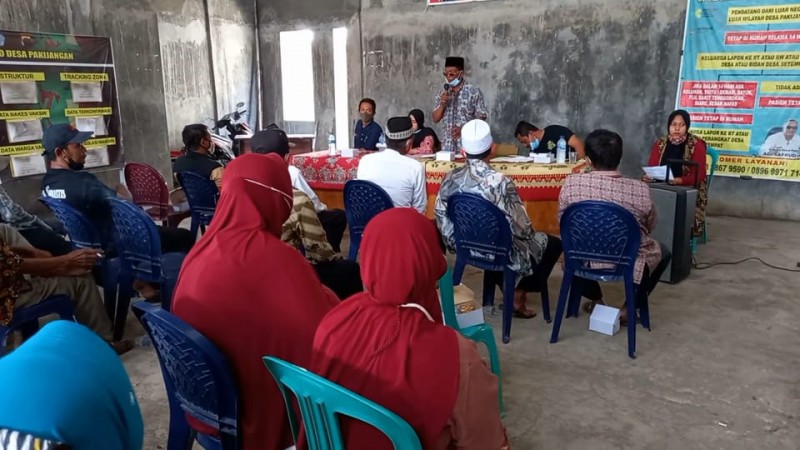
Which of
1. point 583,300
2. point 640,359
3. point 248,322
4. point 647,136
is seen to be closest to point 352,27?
point 647,136

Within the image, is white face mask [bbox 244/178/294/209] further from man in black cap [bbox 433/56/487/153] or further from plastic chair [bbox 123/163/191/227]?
man in black cap [bbox 433/56/487/153]

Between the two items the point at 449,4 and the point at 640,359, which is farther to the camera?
the point at 449,4

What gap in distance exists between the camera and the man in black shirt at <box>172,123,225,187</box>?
423 cm

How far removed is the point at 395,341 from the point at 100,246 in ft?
8.49

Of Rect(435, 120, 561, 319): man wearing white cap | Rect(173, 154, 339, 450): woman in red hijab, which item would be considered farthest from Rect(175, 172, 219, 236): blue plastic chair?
Rect(173, 154, 339, 450): woman in red hijab

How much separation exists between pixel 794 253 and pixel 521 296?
9.40 feet

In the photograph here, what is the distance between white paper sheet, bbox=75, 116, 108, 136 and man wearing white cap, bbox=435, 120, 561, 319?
4474mm

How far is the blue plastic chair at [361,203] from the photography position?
3650 mm

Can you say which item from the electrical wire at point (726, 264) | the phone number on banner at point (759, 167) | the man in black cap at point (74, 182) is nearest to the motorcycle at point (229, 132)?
the man in black cap at point (74, 182)

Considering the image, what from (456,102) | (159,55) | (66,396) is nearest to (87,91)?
(159,55)

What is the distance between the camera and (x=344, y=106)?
29.2 feet

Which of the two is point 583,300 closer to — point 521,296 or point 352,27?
point 521,296

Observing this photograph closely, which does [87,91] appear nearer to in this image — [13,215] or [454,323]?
[13,215]

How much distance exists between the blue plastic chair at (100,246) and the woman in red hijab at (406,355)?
7.44 feet
